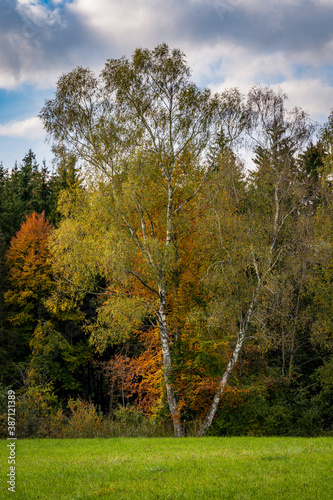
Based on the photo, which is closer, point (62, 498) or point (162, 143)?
point (62, 498)

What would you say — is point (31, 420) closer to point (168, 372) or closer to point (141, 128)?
point (168, 372)

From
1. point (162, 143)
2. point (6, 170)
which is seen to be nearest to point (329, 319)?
point (162, 143)

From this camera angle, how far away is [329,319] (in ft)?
58.4

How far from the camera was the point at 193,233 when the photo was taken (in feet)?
59.3

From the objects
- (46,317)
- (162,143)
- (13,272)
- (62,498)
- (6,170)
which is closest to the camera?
(62,498)

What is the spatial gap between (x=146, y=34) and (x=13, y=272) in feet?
51.1

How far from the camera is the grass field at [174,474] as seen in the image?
19.4 ft

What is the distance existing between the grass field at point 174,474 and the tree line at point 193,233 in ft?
18.9

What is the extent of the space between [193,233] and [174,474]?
1192 cm

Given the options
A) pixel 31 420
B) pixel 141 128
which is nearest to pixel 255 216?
pixel 141 128

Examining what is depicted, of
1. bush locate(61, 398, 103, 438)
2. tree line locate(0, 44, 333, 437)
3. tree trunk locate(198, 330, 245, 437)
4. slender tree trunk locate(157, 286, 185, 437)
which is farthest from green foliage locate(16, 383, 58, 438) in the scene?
tree trunk locate(198, 330, 245, 437)

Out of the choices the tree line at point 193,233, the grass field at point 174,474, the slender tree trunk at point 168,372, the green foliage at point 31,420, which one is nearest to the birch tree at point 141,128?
the tree line at point 193,233

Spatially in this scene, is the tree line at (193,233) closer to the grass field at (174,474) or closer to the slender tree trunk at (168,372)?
the slender tree trunk at (168,372)

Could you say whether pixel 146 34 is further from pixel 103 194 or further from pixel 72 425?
pixel 72 425
